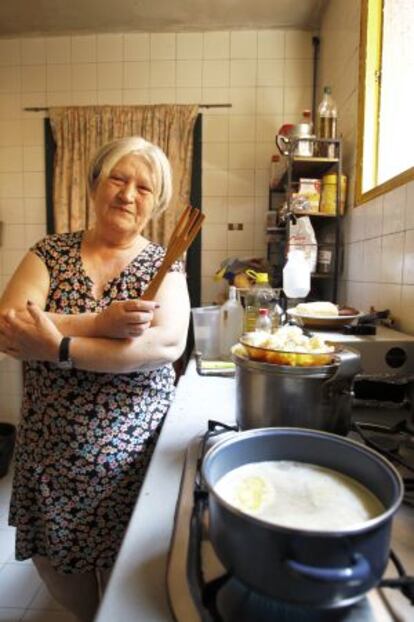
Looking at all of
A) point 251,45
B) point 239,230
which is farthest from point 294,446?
point 251,45

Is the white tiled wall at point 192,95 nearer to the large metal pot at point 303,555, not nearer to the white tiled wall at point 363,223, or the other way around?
the white tiled wall at point 363,223

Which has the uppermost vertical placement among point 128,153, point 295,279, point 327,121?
point 327,121

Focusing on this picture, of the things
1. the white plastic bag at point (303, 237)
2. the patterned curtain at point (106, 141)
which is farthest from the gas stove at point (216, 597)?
the patterned curtain at point (106, 141)

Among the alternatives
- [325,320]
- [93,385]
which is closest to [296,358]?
[93,385]

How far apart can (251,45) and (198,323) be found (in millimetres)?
→ 2210

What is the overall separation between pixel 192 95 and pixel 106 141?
687 millimetres

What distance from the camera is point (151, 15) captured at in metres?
2.60

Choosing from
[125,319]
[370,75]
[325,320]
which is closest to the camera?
[125,319]

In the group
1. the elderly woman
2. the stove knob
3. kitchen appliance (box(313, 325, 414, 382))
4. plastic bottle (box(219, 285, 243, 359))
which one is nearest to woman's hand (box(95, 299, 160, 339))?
the elderly woman

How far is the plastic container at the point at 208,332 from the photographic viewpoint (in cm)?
158

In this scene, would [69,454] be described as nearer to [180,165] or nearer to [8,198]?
[180,165]

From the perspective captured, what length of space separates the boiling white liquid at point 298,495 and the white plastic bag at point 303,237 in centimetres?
169

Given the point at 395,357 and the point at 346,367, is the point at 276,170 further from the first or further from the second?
the point at 346,367

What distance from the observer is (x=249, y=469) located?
0.49m
